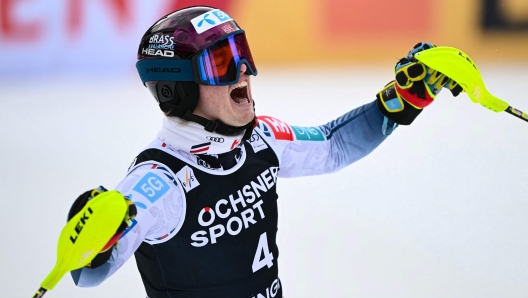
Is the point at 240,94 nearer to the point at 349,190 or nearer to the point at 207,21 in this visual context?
the point at 207,21

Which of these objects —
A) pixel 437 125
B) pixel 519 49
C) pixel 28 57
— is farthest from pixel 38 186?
pixel 519 49

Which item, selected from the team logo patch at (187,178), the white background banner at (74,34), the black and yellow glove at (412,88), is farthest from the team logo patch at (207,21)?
the white background banner at (74,34)

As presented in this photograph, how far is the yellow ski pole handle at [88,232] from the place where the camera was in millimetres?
1764

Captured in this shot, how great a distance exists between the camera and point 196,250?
2.25 meters

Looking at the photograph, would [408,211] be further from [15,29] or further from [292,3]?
[15,29]

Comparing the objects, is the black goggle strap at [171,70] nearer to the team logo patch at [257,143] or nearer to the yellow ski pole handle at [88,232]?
the team logo patch at [257,143]

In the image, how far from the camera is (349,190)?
3.94 meters

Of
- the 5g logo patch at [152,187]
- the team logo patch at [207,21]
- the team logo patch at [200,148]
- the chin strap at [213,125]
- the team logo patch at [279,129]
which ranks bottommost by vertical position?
the team logo patch at [279,129]

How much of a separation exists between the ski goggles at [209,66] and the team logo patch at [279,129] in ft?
1.30

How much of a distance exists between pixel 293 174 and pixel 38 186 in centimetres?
210

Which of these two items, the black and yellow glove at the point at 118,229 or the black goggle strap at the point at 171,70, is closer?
the black and yellow glove at the point at 118,229

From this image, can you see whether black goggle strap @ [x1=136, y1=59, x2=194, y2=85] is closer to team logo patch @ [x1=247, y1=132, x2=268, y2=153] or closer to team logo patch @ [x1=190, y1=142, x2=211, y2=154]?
team logo patch @ [x1=190, y1=142, x2=211, y2=154]

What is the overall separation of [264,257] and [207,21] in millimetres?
797

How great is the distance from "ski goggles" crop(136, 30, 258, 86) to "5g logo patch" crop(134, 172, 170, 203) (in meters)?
0.33
